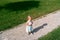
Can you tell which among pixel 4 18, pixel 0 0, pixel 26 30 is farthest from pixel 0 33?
pixel 0 0

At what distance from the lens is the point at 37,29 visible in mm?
9844

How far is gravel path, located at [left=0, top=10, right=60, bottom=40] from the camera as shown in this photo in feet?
29.7

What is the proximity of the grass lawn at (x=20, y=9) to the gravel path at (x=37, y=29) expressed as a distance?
0.51 meters

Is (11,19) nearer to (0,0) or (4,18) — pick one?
(4,18)

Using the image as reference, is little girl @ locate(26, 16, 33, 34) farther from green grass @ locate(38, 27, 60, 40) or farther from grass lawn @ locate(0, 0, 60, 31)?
grass lawn @ locate(0, 0, 60, 31)

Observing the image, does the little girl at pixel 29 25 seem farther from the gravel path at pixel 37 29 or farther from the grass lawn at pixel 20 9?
the grass lawn at pixel 20 9

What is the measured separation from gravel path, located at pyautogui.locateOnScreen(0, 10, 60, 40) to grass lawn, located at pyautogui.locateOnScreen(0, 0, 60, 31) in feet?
1.67

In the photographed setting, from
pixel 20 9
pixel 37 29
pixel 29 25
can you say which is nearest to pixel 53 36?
pixel 29 25

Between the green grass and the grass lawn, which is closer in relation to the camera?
the green grass

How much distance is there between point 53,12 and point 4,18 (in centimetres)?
283

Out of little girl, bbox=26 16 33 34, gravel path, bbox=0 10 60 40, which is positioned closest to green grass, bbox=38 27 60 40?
gravel path, bbox=0 10 60 40

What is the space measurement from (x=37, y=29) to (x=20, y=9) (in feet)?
10.7

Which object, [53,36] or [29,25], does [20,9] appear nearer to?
[29,25]

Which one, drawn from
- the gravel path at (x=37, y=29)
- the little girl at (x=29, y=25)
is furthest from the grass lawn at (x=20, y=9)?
the little girl at (x=29, y=25)
